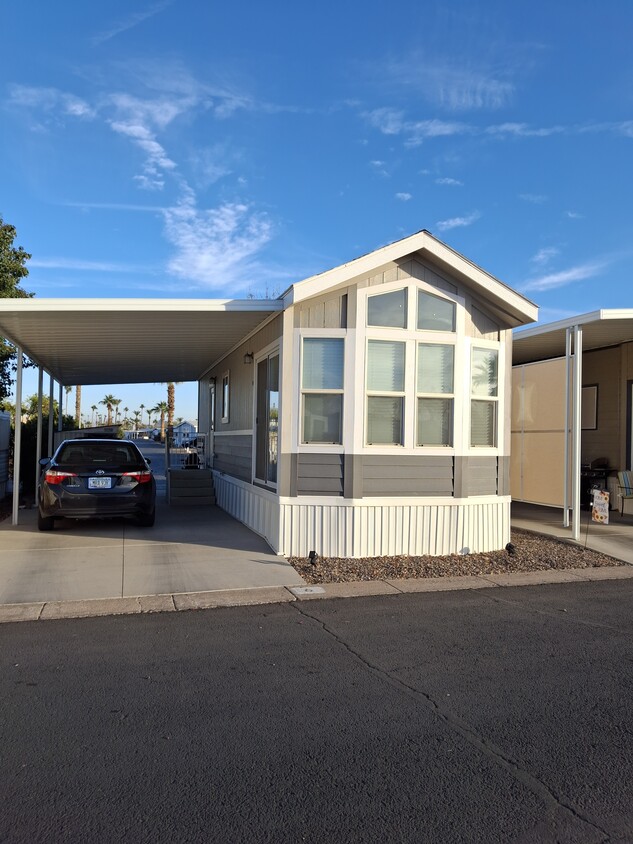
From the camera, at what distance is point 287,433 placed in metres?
8.11

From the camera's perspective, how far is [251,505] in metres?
10.2

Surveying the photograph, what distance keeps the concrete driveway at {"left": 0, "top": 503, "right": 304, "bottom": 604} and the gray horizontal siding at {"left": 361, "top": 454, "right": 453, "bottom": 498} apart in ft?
4.92

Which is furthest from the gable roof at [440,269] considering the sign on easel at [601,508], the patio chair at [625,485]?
the patio chair at [625,485]

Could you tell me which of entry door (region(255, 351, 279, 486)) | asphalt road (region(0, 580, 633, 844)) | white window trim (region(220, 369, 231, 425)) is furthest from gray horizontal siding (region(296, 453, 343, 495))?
white window trim (region(220, 369, 231, 425))

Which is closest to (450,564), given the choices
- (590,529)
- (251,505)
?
(251,505)

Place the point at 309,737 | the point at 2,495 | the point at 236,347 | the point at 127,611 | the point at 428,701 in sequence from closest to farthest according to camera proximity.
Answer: the point at 309,737, the point at 428,701, the point at 127,611, the point at 236,347, the point at 2,495

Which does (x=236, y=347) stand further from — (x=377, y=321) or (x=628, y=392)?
(x=628, y=392)

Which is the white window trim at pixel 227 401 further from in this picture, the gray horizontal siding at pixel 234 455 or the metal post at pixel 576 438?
the metal post at pixel 576 438

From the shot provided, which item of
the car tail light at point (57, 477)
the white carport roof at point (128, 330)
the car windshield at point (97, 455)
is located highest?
the white carport roof at point (128, 330)

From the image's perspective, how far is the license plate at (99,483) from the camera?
31.6ft

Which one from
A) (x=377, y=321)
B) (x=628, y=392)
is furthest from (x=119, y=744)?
(x=628, y=392)

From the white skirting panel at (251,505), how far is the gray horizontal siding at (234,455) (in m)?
0.15

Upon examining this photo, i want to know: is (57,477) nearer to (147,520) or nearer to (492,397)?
(147,520)

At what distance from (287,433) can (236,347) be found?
4383mm
